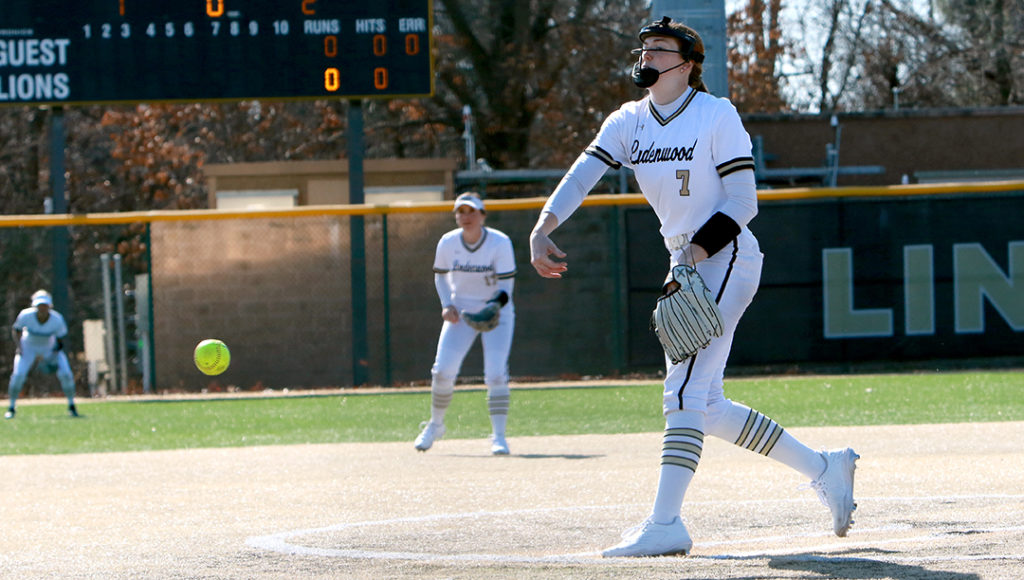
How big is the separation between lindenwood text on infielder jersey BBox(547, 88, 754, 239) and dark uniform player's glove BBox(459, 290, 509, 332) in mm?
4530

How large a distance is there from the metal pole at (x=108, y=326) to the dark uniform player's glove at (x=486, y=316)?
1034 centimetres

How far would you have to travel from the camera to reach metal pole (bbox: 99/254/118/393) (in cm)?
1922

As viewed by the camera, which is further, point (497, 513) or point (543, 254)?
point (497, 513)

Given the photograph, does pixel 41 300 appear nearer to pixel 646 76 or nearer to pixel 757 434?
pixel 646 76

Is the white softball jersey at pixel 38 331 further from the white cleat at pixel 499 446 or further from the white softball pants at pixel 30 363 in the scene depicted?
the white cleat at pixel 499 446

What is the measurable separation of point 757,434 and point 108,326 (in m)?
15.1

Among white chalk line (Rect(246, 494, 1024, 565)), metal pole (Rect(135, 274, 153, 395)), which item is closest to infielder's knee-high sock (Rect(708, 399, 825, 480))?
white chalk line (Rect(246, 494, 1024, 565))

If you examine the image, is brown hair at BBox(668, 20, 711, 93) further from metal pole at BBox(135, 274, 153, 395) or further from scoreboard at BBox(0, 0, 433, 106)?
metal pole at BBox(135, 274, 153, 395)

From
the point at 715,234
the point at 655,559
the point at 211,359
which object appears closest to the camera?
the point at 655,559

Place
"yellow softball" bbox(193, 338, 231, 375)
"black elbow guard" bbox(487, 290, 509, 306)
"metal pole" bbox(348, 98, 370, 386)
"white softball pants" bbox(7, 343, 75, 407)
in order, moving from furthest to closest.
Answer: "metal pole" bbox(348, 98, 370, 386), "white softball pants" bbox(7, 343, 75, 407), "black elbow guard" bbox(487, 290, 509, 306), "yellow softball" bbox(193, 338, 231, 375)

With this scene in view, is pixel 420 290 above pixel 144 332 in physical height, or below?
above

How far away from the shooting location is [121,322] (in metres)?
19.3

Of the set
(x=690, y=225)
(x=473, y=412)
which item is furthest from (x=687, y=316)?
(x=473, y=412)

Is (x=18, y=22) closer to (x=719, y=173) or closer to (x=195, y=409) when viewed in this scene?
(x=195, y=409)
